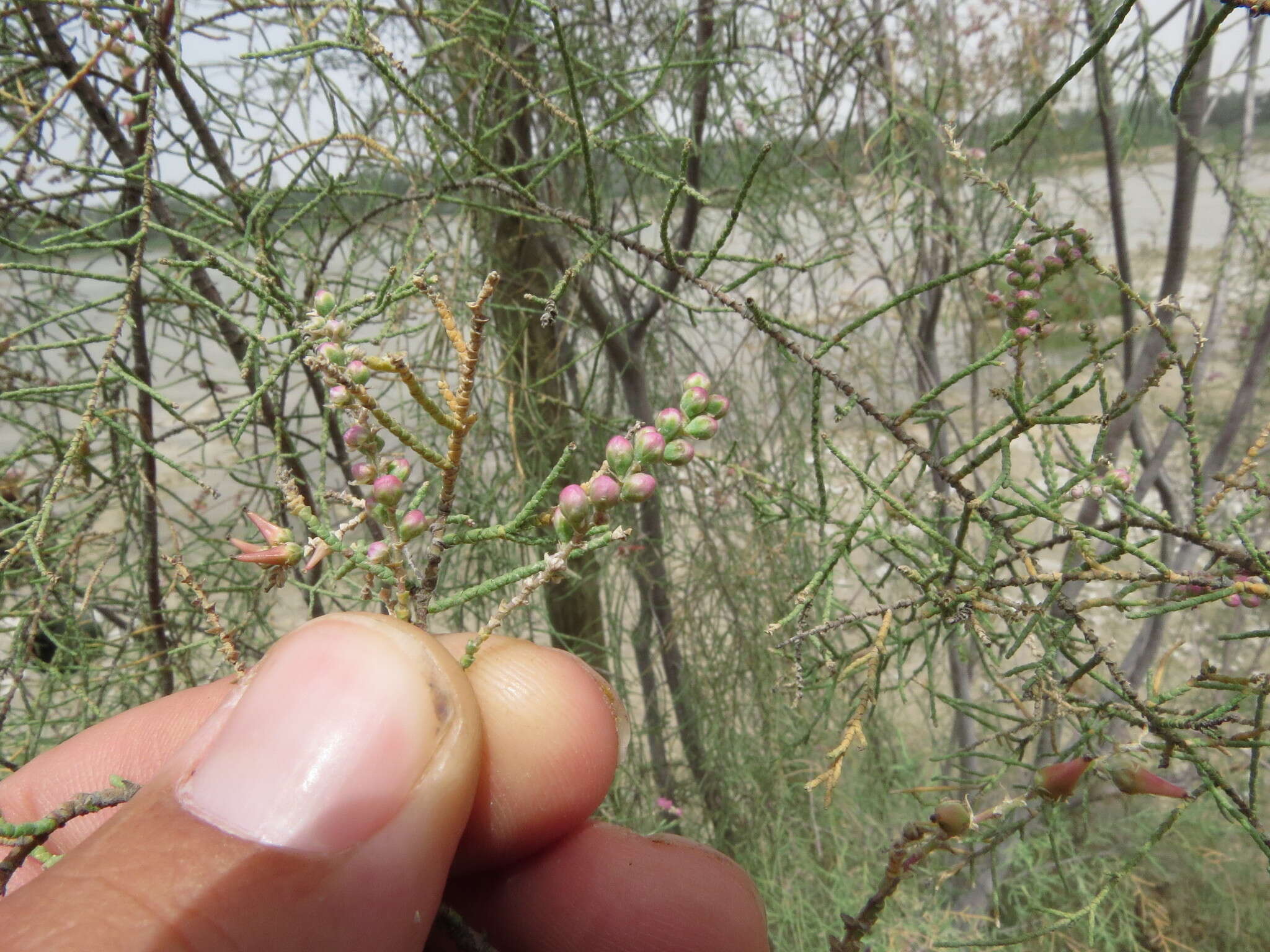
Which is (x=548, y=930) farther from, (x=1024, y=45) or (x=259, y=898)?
(x=1024, y=45)

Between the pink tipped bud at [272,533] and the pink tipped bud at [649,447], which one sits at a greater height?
the pink tipped bud at [649,447]

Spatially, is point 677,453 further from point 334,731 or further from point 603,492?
point 334,731

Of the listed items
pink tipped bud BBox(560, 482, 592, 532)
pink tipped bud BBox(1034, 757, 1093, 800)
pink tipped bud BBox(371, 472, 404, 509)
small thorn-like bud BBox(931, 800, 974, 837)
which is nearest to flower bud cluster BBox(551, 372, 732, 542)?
pink tipped bud BBox(560, 482, 592, 532)

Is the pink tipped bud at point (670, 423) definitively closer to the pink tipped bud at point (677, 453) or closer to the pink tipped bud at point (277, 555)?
the pink tipped bud at point (677, 453)

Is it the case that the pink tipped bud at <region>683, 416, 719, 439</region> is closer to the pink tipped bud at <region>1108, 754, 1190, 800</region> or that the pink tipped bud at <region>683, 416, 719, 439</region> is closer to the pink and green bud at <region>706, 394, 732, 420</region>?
the pink and green bud at <region>706, 394, 732, 420</region>

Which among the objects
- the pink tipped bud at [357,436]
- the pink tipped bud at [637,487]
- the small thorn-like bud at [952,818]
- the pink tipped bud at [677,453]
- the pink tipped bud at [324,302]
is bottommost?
the small thorn-like bud at [952,818]

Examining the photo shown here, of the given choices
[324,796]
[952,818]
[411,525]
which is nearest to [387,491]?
[411,525]

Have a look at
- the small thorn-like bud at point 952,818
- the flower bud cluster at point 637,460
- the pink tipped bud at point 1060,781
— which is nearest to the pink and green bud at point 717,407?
the flower bud cluster at point 637,460
